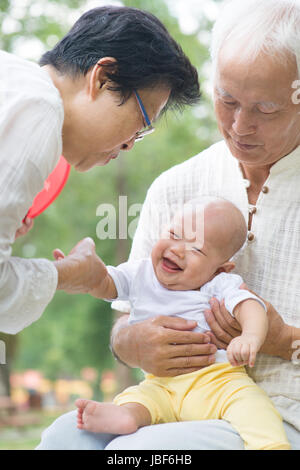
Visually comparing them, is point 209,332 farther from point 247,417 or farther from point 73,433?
point 73,433

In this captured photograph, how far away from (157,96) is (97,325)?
9615 mm

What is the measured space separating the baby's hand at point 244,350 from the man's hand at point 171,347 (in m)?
0.19

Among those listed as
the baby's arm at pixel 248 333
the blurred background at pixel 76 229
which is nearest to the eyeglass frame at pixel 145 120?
the baby's arm at pixel 248 333

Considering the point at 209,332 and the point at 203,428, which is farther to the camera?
the point at 209,332

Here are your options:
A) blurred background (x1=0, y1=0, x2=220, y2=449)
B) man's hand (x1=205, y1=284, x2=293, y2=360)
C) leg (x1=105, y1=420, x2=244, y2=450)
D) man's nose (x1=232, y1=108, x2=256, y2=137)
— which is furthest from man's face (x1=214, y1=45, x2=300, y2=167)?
blurred background (x1=0, y1=0, x2=220, y2=449)

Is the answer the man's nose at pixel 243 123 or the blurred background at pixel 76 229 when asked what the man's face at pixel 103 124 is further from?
the blurred background at pixel 76 229

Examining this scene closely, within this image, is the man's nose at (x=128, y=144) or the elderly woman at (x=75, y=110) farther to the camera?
the man's nose at (x=128, y=144)

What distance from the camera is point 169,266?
1806 mm

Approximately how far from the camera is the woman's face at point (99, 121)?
155cm

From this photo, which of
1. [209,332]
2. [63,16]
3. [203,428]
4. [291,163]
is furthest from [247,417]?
A: [63,16]

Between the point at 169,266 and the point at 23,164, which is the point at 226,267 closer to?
the point at 169,266

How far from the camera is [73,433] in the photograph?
1.65m

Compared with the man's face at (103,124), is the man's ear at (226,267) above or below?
below
